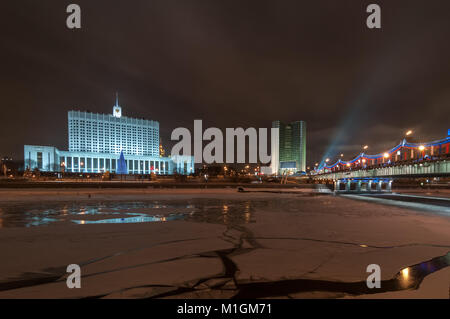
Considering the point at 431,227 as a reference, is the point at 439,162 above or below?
above

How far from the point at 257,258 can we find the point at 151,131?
176 m

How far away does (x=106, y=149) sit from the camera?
509 ft

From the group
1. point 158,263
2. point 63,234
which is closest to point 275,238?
point 158,263

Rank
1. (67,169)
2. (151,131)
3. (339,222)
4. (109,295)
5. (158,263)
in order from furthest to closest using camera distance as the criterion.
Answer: (151,131) → (67,169) → (339,222) → (158,263) → (109,295)

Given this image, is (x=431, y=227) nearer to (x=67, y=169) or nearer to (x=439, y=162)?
(x=439, y=162)

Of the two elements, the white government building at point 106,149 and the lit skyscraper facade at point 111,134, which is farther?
the lit skyscraper facade at point 111,134

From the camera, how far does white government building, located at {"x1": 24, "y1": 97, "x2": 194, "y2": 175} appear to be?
130m

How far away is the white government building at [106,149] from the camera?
427 feet

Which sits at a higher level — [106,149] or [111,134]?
[111,134]

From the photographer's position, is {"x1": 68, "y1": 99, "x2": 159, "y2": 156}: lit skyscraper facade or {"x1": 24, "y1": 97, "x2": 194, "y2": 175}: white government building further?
{"x1": 68, "y1": 99, "x2": 159, "y2": 156}: lit skyscraper facade

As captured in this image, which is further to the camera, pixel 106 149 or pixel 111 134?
pixel 111 134

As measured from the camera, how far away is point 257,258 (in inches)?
236
